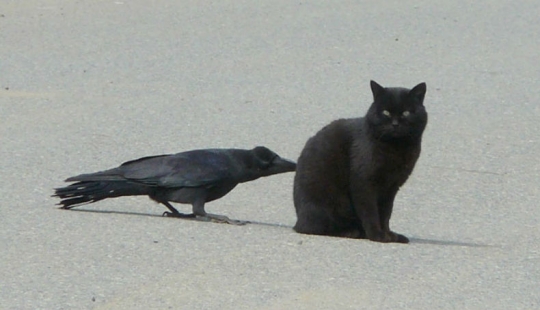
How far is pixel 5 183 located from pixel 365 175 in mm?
2337

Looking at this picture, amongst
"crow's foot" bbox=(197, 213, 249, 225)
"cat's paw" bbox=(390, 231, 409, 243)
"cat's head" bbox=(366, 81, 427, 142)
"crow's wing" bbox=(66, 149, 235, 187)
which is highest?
"cat's head" bbox=(366, 81, 427, 142)

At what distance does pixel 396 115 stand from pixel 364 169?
1.14 ft

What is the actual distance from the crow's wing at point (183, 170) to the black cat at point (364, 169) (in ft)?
1.51

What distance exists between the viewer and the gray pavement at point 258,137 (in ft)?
17.3

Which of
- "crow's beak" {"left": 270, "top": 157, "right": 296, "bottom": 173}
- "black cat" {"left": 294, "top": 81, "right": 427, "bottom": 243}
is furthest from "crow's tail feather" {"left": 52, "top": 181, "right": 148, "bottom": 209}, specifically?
"black cat" {"left": 294, "top": 81, "right": 427, "bottom": 243}

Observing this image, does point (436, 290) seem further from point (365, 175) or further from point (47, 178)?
point (47, 178)

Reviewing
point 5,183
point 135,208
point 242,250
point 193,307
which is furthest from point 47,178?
point 193,307

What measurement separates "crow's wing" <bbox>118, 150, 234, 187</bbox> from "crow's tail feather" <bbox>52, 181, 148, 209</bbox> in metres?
0.05

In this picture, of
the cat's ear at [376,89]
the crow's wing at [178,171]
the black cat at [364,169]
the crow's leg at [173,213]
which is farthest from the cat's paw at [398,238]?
the crow's leg at [173,213]

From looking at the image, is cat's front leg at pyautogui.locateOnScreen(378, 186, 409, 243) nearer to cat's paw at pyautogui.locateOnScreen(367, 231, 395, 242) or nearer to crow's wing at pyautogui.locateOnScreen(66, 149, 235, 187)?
cat's paw at pyautogui.locateOnScreen(367, 231, 395, 242)

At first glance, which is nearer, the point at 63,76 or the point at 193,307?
the point at 193,307

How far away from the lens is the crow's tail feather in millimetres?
6574

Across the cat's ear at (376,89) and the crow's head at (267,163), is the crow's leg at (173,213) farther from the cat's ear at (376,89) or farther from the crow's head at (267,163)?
the cat's ear at (376,89)

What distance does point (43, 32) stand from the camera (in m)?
11.9
